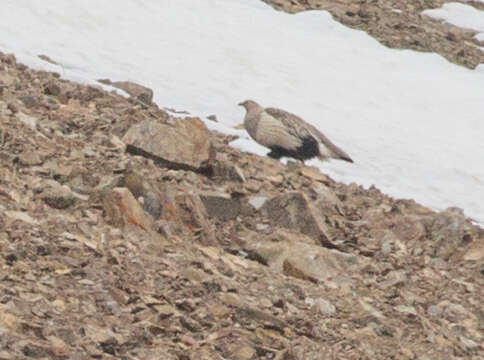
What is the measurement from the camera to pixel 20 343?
16.5 feet

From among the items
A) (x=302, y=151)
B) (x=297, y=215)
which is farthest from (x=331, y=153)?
(x=297, y=215)

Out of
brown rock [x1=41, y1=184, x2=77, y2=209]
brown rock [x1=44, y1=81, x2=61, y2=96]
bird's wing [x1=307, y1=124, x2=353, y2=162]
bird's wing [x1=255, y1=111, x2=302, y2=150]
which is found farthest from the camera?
bird's wing [x1=307, y1=124, x2=353, y2=162]

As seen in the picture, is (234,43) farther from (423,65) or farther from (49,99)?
(49,99)

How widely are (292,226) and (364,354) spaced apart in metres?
2.24

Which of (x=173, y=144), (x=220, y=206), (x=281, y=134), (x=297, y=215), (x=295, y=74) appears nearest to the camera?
(x=220, y=206)

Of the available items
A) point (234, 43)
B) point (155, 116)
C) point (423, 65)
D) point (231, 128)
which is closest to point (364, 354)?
point (155, 116)

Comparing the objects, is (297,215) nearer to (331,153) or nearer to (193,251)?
(193,251)

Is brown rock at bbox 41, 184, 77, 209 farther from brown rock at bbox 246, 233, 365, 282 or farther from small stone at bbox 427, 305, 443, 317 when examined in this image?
small stone at bbox 427, 305, 443, 317

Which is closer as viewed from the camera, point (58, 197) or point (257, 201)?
point (58, 197)

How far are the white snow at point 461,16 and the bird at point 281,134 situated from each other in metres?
12.7

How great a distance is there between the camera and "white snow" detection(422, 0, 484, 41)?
23.3 meters

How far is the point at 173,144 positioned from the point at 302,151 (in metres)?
2.41

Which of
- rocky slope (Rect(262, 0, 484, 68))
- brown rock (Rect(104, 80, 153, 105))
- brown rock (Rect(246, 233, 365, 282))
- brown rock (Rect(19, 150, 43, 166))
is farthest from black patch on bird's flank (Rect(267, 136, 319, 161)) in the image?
rocky slope (Rect(262, 0, 484, 68))

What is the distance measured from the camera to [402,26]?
→ 21.9 meters
